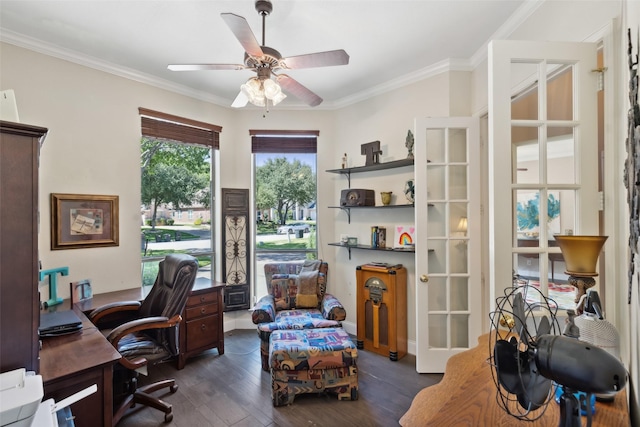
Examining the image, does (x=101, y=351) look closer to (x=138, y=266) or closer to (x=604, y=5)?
(x=138, y=266)

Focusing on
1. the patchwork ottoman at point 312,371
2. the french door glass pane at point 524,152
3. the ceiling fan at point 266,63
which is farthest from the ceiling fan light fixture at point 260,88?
the patchwork ottoman at point 312,371

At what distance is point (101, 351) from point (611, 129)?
2680 mm

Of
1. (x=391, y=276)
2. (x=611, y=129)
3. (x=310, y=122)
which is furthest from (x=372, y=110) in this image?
(x=611, y=129)

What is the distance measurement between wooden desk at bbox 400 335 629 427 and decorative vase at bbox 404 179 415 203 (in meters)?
1.87

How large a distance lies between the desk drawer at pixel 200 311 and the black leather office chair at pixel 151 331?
1.42 feet

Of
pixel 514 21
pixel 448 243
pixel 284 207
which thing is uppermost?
pixel 514 21

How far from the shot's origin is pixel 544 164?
152cm

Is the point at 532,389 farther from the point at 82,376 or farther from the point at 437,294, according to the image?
the point at 437,294

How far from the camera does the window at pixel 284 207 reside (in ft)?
13.0

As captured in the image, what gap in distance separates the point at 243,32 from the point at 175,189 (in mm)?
2358

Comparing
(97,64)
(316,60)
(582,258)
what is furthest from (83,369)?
(97,64)

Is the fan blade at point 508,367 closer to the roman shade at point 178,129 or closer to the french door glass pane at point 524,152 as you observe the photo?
the french door glass pane at point 524,152

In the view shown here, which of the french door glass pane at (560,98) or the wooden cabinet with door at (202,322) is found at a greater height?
the french door glass pane at (560,98)

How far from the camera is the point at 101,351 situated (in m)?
1.59
